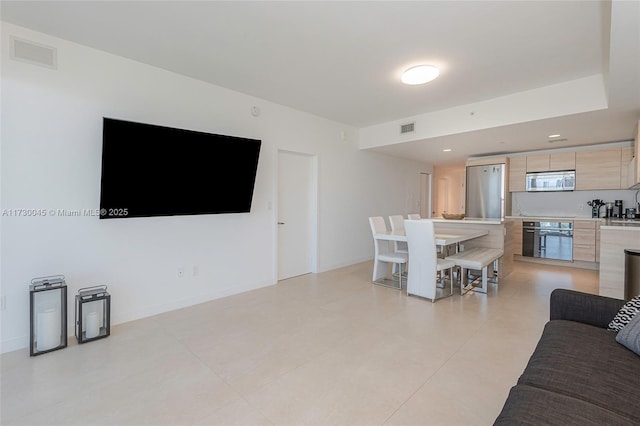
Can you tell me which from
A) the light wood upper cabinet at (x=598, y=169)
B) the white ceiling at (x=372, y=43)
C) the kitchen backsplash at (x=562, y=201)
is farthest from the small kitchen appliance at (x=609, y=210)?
the white ceiling at (x=372, y=43)

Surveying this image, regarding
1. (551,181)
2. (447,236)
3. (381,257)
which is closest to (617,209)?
(551,181)

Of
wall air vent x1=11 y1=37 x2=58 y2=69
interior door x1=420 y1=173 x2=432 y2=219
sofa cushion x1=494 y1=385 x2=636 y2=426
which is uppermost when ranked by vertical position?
wall air vent x1=11 y1=37 x2=58 y2=69

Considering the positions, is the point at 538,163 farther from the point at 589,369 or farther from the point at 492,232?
the point at 589,369

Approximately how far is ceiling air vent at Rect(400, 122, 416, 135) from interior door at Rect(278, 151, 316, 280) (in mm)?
1667

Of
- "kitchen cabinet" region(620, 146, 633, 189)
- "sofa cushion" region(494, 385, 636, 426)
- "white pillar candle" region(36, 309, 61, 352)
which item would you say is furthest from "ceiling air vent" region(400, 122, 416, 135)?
"white pillar candle" region(36, 309, 61, 352)

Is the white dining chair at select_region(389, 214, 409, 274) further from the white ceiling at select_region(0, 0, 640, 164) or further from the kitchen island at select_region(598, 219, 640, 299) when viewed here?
the kitchen island at select_region(598, 219, 640, 299)

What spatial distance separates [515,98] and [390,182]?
10.3ft

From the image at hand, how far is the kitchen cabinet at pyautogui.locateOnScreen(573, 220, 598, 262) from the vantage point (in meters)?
5.18

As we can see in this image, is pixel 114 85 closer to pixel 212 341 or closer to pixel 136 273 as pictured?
pixel 136 273

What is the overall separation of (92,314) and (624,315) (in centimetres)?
393

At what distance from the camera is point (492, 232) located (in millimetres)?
4625

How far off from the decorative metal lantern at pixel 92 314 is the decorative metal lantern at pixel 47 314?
0.35 ft

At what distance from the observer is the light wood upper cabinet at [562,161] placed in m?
5.54

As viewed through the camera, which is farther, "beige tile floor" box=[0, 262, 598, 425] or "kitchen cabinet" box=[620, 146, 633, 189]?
"kitchen cabinet" box=[620, 146, 633, 189]
